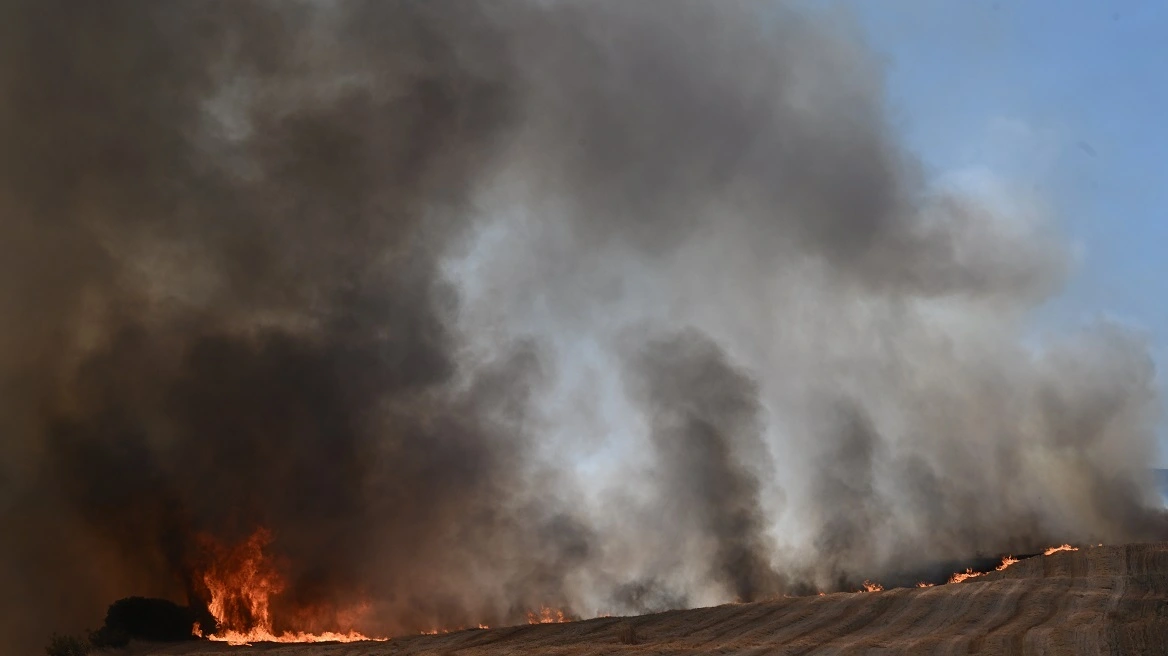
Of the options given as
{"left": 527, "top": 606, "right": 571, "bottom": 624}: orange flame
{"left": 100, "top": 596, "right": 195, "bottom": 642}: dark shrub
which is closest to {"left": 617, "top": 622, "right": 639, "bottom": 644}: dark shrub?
{"left": 527, "top": 606, "right": 571, "bottom": 624}: orange flame

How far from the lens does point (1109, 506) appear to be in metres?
48.6

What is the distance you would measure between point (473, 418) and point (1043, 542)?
26.8 metres

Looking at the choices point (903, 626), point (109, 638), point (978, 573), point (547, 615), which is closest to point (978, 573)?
point (978, 573)

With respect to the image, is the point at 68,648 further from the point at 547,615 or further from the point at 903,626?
the point at 903,626

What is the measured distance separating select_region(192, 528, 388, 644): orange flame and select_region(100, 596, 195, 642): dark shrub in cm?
49

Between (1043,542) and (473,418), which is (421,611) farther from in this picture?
(1043,542)

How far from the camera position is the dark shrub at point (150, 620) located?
30.3 meters

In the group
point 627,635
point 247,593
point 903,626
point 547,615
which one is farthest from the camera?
point 547,615

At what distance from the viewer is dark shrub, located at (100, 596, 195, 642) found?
30297 mm

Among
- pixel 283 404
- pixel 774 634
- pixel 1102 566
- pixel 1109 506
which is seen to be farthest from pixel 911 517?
pixel 283 404

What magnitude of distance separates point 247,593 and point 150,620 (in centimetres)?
311

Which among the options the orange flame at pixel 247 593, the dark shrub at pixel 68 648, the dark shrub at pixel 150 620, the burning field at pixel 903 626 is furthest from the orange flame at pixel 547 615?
the dark shrub at pixel 68 648

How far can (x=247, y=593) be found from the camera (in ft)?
108

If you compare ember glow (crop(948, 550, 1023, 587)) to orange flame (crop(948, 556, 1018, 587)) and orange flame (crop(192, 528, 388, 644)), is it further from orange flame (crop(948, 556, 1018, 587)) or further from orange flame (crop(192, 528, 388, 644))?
orange flame (crop(192, 528, 388, 644))
